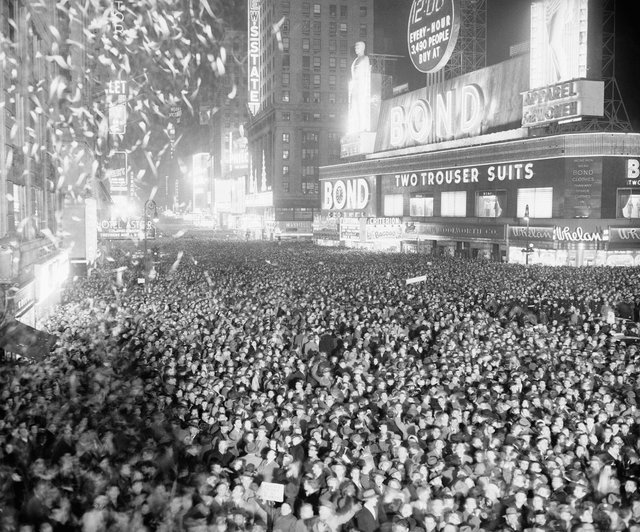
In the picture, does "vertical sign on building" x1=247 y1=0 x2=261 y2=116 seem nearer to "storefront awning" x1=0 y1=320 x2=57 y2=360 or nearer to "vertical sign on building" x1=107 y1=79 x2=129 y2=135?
"vertical sign on building" x1=107 y1=79 x2=129 y2=135

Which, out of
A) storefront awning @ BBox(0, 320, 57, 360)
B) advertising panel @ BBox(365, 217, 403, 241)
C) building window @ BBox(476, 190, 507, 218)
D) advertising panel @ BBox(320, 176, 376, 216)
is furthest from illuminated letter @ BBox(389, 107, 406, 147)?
storefront awning @ BBox(0, 320, 57, 360)

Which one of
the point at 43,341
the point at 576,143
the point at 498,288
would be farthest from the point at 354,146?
the point at 43,341

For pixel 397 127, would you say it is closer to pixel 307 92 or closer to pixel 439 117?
pixel 439 117

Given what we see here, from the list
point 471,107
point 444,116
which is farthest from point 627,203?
point 444,116

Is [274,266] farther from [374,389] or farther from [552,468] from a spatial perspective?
[552,468]

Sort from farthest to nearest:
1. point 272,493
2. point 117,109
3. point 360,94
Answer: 1. point 360,94
2. point 117,109
3. point 272,493

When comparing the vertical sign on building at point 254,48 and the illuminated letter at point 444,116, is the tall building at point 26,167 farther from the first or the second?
the vertical sign on building at point 254,48

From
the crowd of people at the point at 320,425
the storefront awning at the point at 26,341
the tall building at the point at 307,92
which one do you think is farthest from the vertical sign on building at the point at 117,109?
the tall building at the point at 307,92
